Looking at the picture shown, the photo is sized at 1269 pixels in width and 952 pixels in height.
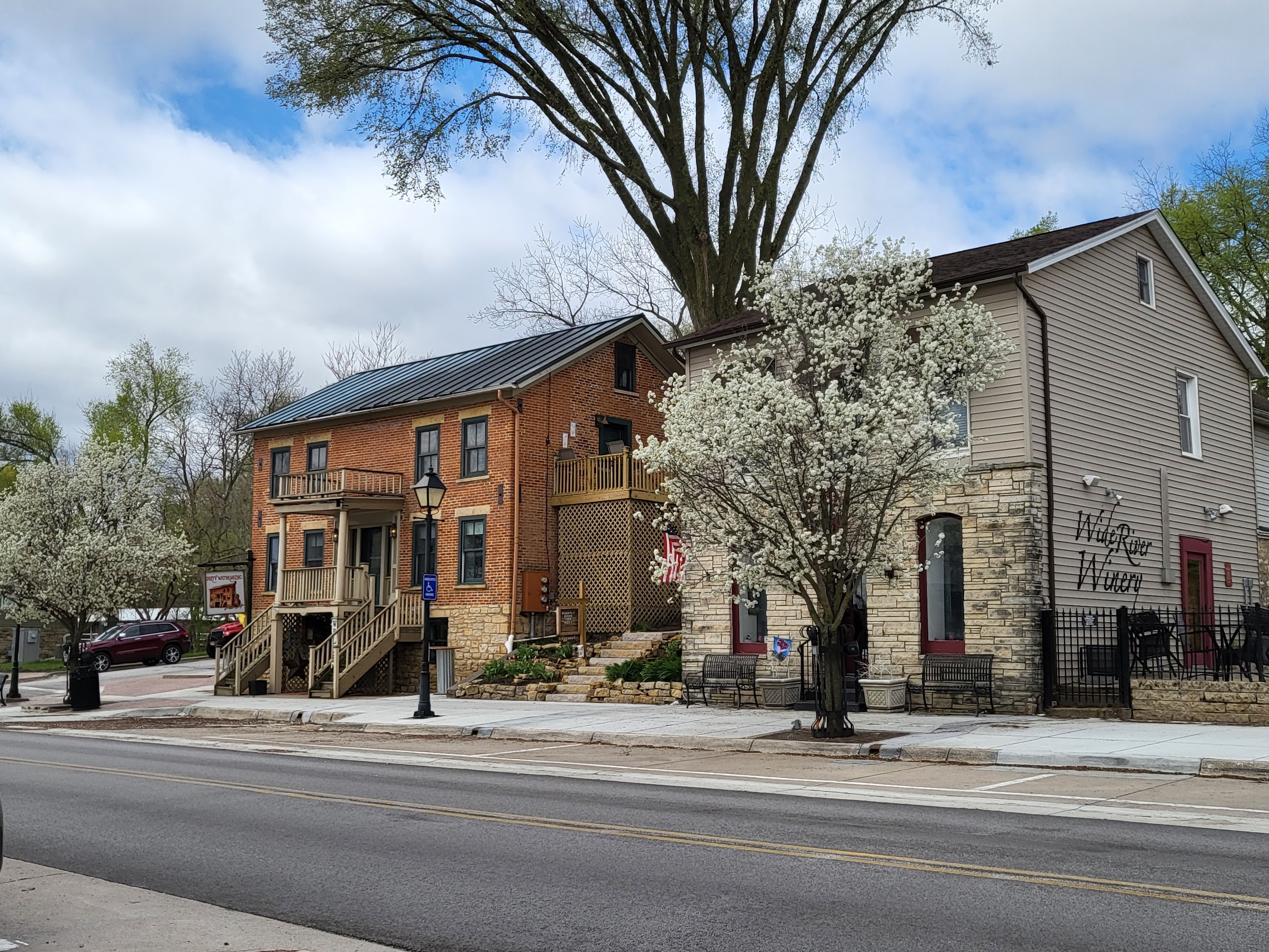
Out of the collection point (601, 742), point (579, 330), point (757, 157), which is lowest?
point (601, 742)

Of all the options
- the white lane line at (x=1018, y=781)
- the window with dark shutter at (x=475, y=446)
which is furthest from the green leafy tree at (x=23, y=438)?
the white lane line at (x=1018, y=781)

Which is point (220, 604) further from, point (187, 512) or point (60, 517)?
point (187, 512)

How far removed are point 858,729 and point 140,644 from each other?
34.8 metres

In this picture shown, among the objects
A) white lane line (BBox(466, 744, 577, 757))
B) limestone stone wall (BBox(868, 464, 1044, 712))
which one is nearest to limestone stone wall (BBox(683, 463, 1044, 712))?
limestone stone wall (BBox(868, 464, 1044, 712))

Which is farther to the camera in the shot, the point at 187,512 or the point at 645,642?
the point at 187,512

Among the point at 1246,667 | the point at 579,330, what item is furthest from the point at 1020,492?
the point at 579,330

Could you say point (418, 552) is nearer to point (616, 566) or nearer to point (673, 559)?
point (616, 566)

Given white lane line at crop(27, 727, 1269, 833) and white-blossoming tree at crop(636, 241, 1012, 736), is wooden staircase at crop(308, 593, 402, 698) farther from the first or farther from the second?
white-blossoming tree at crop(636, 241, 1012, 736)

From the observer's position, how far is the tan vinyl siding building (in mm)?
18906

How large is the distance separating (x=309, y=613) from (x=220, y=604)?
4.85 m

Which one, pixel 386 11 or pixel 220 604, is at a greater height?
pixel 386 11

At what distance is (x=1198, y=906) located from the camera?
626 cm

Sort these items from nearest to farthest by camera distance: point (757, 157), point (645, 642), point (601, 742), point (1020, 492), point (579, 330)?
point (601, 742), point (1020, 492), point (645, 642), point (757, 157), point (579, 330)

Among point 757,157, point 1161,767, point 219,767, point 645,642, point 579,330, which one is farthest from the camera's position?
point 579,330
